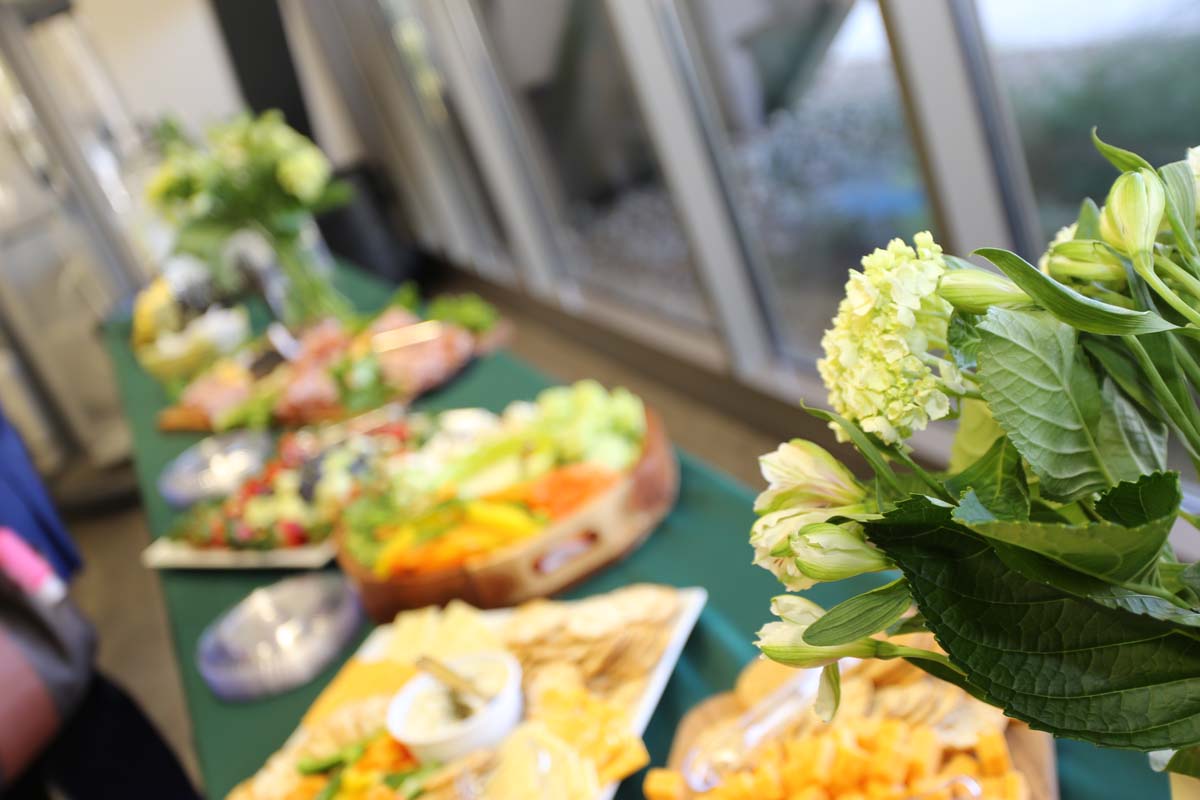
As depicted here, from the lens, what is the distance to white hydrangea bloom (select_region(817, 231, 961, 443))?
1.58ft

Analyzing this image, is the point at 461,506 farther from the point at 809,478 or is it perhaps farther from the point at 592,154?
the point at 592,154

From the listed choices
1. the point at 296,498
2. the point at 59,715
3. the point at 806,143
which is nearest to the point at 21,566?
the point at 59,715

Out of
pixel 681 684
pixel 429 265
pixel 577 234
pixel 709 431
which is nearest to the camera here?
pixel 681 684

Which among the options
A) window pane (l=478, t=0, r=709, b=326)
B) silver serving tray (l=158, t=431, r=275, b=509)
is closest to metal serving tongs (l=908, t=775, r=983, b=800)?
silver serving tray (l=158, t=431, r=275, b=509)

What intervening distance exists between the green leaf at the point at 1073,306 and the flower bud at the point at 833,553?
0.13 metres

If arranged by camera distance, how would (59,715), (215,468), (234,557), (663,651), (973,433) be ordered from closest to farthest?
(973,433), (663,651), (59,715), (234,557), (215,468)

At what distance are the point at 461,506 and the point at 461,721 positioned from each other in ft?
1.54

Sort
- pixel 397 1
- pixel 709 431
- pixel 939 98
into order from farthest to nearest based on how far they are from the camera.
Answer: pixel 397 1
pixel 709 431
pixel 939 98

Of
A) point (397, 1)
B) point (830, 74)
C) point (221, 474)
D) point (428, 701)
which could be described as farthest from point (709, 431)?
point (397, 1)

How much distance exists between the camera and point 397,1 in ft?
19.3

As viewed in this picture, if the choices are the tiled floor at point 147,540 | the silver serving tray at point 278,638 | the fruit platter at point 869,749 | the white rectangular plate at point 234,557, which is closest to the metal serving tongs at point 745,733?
the fruit platter at point 869,749

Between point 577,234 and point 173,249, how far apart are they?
2.70m

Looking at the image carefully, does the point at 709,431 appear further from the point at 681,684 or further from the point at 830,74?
the point at 681,684

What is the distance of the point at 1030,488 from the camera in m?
0.54
